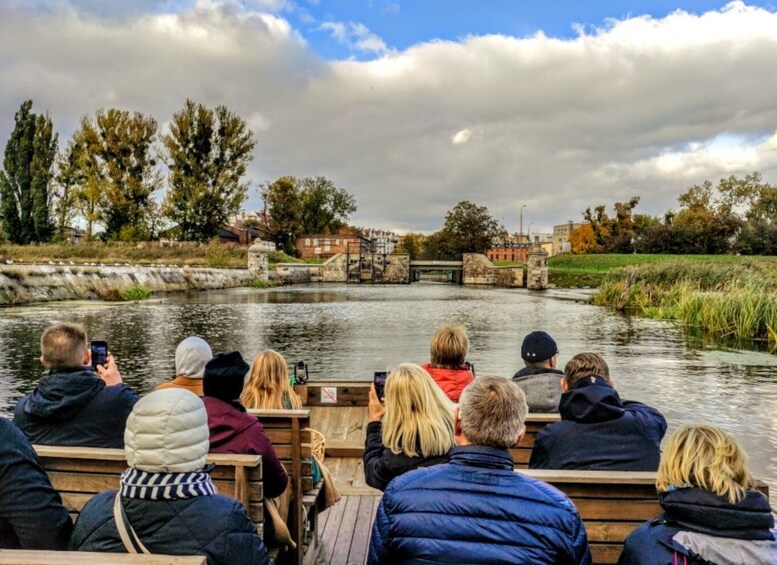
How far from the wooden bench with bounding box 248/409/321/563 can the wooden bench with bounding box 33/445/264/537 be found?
100 cm

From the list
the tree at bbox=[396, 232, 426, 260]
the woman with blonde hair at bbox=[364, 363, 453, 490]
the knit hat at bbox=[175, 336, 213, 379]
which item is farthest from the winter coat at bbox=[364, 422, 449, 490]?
the tree at bbox=[396, 232, 426, 260]

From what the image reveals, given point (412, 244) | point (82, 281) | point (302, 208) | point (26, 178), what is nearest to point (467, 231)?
point (302, 208)

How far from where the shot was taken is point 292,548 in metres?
3.32

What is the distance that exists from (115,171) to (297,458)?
5465 centimetres

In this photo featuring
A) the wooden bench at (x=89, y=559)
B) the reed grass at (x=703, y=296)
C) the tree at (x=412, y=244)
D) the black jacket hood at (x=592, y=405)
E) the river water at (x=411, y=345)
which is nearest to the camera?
the wooden bench at (x=89, y=559)

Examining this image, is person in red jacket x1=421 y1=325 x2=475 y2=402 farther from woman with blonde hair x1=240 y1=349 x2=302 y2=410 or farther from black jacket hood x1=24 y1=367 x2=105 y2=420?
black jacket hood x1=24 y1=367 x2=105 y2=420

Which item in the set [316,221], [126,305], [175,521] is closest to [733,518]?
[175,521]

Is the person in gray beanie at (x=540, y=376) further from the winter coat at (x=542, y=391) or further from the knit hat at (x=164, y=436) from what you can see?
the knit hat at (x=164, y=436)

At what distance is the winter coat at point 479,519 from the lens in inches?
72.6

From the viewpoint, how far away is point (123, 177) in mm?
52875

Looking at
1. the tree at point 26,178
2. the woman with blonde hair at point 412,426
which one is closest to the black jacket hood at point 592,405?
the woman with blonde hair at point 412,426

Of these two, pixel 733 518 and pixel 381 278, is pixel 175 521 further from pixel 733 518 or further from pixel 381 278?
pixel 381 278

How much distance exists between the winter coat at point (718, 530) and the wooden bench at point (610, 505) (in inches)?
20.2

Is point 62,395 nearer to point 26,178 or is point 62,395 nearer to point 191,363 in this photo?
point 191,363
